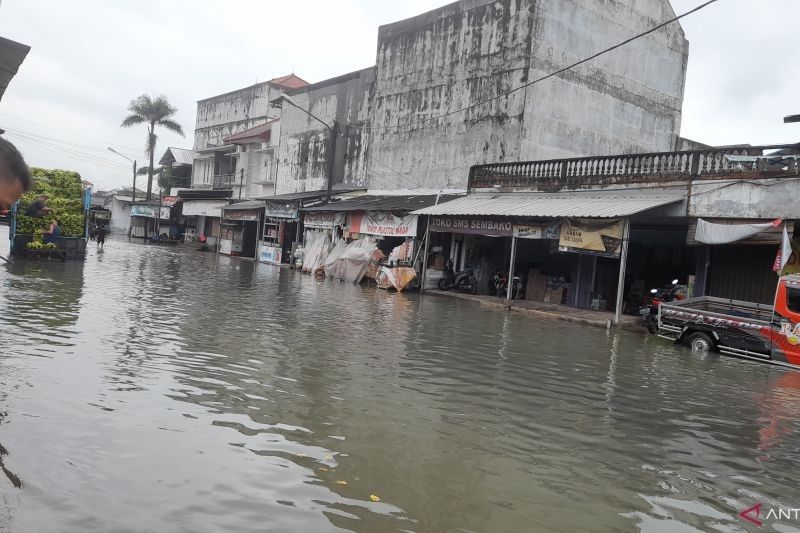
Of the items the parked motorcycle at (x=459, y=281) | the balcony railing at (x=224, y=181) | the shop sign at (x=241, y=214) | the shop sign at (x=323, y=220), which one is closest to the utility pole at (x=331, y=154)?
the shop sign at (x=323, y=220)

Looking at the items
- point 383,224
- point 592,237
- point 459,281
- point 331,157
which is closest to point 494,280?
point 459,281

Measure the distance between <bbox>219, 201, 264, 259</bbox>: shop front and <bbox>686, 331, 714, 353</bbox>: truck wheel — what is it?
3170 cm

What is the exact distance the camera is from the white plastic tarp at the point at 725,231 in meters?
14.9

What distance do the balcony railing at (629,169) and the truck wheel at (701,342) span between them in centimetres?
474

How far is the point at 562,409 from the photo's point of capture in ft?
23.9

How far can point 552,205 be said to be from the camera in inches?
790

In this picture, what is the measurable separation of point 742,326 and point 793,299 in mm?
1096

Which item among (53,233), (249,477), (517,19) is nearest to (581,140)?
(517,19)

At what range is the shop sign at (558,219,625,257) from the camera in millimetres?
17422

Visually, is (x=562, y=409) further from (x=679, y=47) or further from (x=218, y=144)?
(x=218, y=144)

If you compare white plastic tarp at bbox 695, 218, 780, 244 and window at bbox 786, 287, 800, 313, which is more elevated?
white plastic tarp at bbox 695, 218, 780, 244

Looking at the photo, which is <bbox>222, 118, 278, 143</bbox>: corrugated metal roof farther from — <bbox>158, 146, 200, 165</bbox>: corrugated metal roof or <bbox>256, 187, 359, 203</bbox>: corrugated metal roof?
<bbox>158, 146, 200, 165</bbox>: corrugated metal roof


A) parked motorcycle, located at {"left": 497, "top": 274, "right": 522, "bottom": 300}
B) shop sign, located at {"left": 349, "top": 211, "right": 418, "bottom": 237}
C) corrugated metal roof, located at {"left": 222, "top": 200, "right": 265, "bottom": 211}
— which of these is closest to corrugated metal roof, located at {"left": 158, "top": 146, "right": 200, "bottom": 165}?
corrugated metal roof, located at {"left": 222, "top": 200, "right": 265, "bottom": 211}

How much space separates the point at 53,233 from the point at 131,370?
16.6 m
